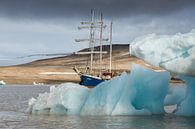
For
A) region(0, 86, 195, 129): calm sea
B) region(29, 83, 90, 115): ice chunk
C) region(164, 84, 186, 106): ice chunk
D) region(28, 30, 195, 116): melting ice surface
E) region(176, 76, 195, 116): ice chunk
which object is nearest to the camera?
region(0, 86, 195, 129): calm sea

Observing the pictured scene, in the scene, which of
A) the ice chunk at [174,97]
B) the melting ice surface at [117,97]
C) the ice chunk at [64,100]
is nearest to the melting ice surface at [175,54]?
the ice chunk at [174,97]

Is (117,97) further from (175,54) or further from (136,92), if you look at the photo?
(175,54)

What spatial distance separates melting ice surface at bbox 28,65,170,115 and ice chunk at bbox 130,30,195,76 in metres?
1.40

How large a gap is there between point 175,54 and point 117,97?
3.21 meters

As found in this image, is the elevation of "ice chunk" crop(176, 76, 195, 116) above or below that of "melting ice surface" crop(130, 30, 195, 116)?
below

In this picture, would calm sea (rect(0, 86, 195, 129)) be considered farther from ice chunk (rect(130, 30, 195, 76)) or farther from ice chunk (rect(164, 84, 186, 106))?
ice chunk (rect(130, 30, 195, 76))

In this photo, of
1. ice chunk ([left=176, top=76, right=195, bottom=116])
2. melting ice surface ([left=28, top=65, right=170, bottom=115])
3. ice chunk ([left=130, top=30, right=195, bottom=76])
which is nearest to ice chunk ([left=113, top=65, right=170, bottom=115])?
melting ice surface ([left=28, top=65, right=170, bottom=115])

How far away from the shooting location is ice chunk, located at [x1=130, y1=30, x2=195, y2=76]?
19.8 m

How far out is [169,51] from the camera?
20.7 m

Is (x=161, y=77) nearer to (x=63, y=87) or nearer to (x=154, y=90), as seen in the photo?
(x=154, y=90)

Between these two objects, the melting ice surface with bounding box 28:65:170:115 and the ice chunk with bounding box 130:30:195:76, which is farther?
the melting ice surface with bounding box 28:65:170:115

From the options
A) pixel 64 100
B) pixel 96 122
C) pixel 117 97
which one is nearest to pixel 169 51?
pixel 117 97

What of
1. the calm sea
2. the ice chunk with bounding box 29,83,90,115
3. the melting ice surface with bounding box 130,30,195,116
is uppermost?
the melting ice surface with bounding box 130,30,195,116

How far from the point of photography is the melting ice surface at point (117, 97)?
22.0m
